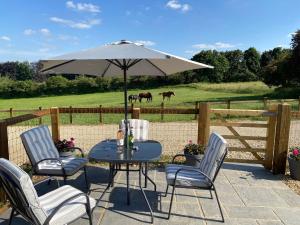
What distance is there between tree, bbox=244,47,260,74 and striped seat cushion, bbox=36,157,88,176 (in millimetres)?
67469

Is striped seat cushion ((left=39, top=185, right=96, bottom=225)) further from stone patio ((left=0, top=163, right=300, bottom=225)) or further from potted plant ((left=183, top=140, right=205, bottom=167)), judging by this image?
potted plant ((left=183, top=140, right=205, bottom=167))

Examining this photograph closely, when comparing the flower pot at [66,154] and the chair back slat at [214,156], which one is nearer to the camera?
the chair back slat at [214,156]

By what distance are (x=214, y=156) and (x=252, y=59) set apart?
7029cm

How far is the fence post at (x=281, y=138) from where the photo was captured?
18.1 feet

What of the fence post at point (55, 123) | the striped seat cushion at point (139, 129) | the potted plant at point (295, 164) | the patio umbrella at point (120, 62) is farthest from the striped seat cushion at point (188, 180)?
the fence post at point (55, 123)

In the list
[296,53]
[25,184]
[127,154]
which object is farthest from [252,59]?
[25,184]

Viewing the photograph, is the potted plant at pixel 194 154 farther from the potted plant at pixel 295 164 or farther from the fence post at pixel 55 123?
the fence post at pixel 55 123

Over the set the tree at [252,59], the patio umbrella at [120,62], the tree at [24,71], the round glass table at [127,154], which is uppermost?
the tree at [252,59]

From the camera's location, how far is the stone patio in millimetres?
3799

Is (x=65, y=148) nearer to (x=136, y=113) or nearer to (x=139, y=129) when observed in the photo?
(x=139, y=129)

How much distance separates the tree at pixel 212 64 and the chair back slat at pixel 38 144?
145ft

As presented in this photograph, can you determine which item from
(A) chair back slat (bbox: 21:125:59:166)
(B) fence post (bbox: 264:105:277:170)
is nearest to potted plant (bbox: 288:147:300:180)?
(B) fence post (bbox: 264:105:277:170)

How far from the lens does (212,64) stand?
2259 inches

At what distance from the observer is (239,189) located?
487 centimetres
